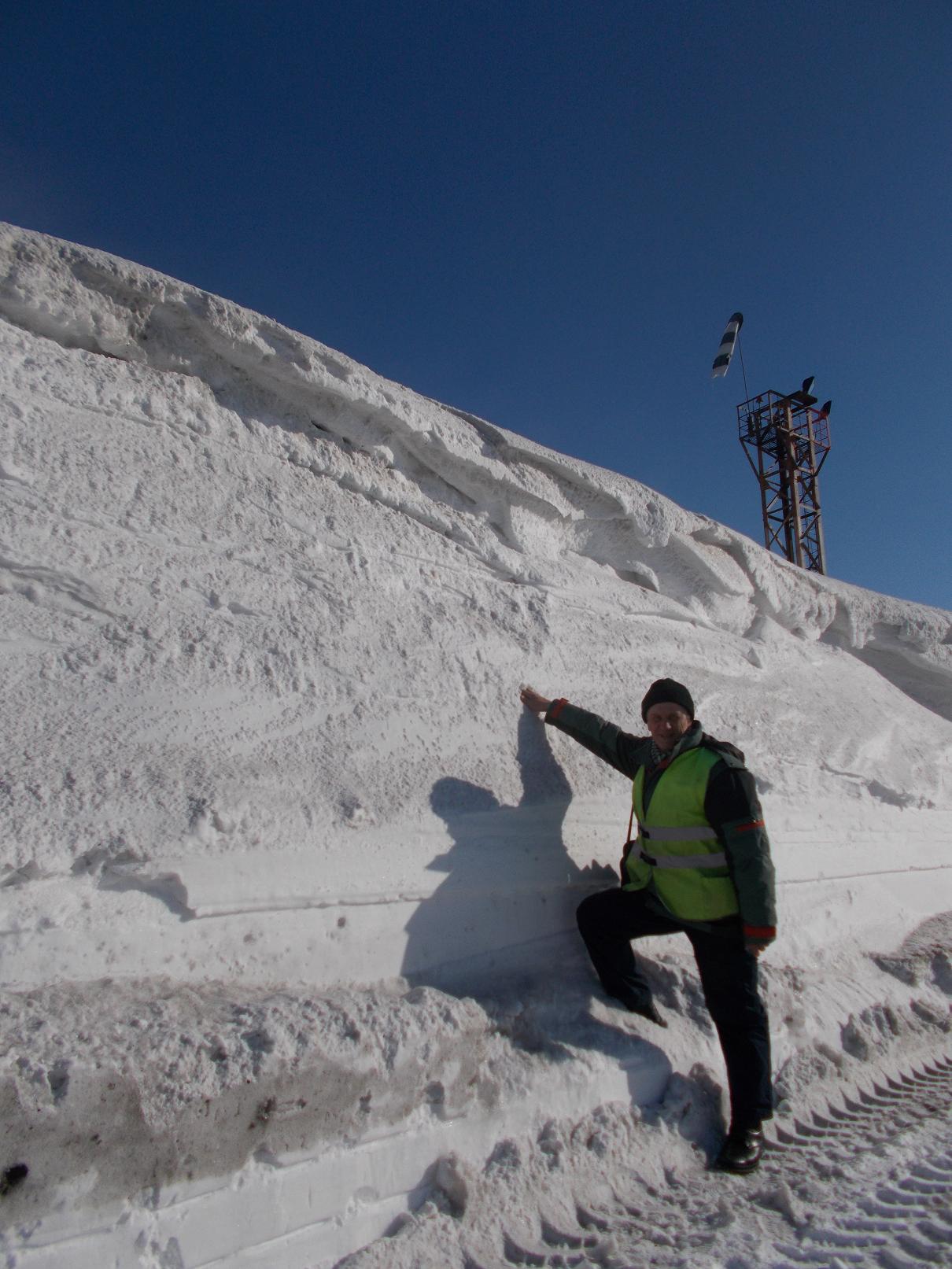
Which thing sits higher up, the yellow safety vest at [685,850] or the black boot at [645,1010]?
the yellow safety vest at [685,850]

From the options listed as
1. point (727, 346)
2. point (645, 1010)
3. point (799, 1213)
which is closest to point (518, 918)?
point (645, 1010)

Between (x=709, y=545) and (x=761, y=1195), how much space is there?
2916 mm

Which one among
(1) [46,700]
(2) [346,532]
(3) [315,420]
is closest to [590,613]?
(2) [346,532]

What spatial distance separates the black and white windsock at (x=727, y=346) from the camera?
10.2m

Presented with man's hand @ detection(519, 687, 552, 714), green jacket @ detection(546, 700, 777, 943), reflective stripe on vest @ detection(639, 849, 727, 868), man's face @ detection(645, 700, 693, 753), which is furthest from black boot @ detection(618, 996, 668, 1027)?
man's hand @ detection(519, 687, 552, 714)

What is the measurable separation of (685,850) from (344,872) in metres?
0.89

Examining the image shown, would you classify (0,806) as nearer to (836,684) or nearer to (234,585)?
(234,585)

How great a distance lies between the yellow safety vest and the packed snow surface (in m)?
0.34

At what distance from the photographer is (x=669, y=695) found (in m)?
2.31

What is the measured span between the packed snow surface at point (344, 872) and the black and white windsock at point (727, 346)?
7872mm

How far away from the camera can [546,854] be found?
7.88 feet

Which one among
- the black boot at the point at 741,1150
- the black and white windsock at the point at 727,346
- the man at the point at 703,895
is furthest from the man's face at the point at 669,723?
the black and white windsock at the point at 727,346

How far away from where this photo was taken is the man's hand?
8.54ft

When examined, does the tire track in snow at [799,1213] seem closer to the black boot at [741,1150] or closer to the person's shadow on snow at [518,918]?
the black boot at [741,1150]
